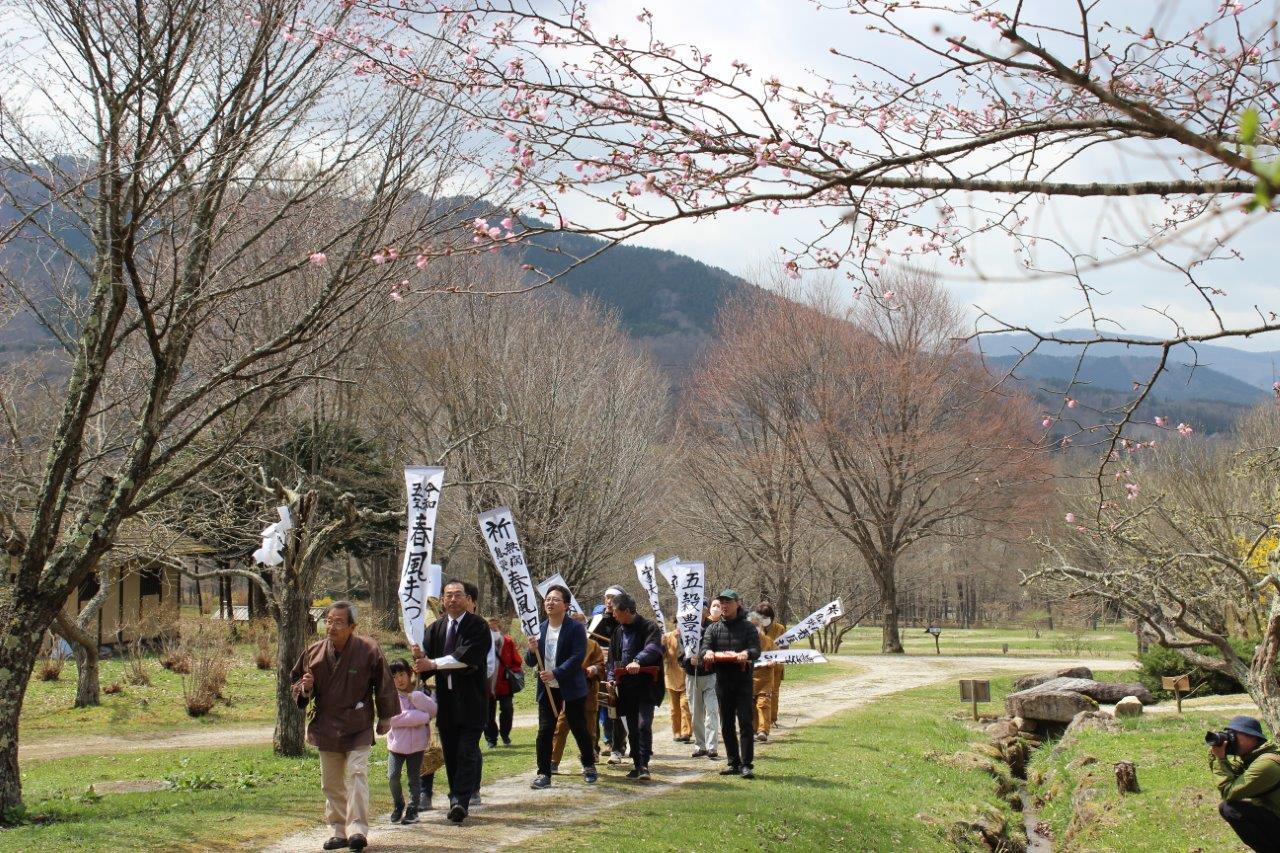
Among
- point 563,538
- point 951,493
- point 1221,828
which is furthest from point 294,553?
point 951,493

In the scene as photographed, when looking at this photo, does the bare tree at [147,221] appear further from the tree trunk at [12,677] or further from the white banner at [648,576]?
the white banner at [648,576]

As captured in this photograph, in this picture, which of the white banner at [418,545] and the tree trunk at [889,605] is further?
the tree trunk at [889,605]

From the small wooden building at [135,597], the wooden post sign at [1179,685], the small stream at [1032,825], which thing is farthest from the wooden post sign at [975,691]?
the small wooden building at [135,597]

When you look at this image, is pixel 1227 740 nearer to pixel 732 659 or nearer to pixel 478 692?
pixel 732 659

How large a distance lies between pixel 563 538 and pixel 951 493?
20.6 metres

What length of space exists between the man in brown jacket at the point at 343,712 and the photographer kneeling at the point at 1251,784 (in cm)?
661

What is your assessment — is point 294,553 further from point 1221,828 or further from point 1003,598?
point 1003,598

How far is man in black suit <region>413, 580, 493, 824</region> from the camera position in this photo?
9.97 metres

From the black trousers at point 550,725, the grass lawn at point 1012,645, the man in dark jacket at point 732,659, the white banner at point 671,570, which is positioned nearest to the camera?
the black trousers at point 550,725

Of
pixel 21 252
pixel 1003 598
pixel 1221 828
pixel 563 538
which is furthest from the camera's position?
pixel 1003 598

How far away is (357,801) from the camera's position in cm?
880


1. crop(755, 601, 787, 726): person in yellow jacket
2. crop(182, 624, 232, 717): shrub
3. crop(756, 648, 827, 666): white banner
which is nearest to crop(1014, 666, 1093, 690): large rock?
crop(755, 601, 787, 726): person in yellow jacket

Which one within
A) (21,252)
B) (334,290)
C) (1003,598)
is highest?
(21,252)

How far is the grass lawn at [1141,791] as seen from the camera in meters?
12.9
